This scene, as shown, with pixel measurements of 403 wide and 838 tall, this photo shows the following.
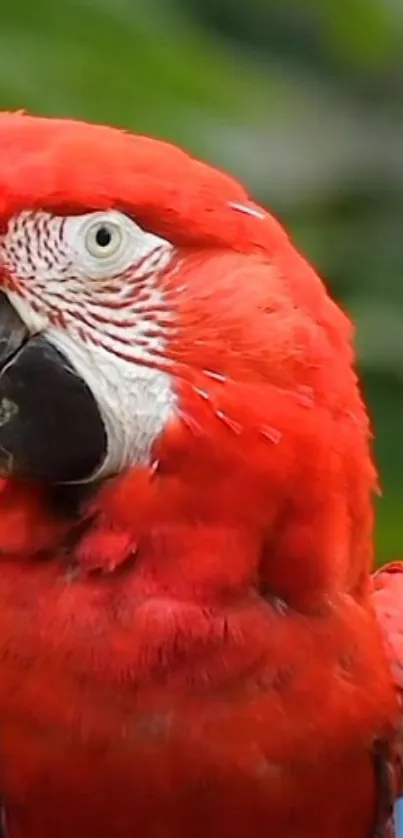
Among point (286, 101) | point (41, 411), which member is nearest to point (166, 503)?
point (41, 411)

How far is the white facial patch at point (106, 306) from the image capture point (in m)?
0.90

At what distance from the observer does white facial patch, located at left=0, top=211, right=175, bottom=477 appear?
0.90 metres

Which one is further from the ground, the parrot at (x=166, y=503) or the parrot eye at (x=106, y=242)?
the parrot eye at (x=106, y=242)

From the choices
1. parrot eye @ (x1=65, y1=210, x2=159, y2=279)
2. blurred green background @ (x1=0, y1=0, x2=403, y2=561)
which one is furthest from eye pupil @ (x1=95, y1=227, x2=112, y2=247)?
blurred green background @ (x1=0, y1=0, x2=403, y2=561)

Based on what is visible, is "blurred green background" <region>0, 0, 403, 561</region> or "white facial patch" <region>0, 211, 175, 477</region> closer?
"white facial patch" <region>0, 211, 175, 477</region>

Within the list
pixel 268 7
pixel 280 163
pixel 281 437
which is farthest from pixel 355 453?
pixel 268 7

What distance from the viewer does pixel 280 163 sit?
175 cm

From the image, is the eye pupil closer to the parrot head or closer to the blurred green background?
the parrot head

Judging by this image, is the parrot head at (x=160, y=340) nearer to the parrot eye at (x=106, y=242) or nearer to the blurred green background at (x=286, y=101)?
the parrot eye at (x=106, y=242)

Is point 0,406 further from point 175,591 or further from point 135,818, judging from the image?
point 135,818

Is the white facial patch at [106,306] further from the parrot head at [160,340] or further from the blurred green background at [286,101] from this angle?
the blurred green background at [286,101]

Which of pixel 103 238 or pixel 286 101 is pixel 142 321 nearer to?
pixel 103 238

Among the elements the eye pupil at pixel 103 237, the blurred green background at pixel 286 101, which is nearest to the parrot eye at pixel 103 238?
the eye pupil at pixel 103 237

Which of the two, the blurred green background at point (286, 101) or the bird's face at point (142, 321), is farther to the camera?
the blurred green background at point (286, 101)
